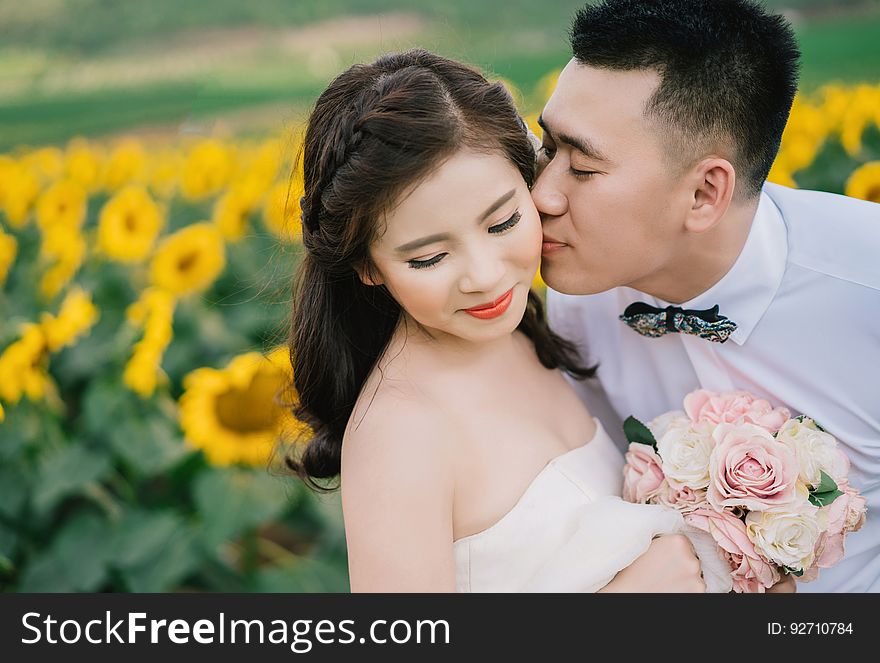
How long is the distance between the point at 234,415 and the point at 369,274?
4.43 ft

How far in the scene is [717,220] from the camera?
261cm

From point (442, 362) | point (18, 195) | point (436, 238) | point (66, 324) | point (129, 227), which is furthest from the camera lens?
point (18, 195)

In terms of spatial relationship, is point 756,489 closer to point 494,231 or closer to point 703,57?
point 494,231

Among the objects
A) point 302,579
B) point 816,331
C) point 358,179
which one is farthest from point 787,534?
point 302,579

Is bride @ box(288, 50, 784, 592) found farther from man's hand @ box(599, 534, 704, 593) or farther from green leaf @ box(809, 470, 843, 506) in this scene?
green leaf @ box(809, 470, 843, 506)

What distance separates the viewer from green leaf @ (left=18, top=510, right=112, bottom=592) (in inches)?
134

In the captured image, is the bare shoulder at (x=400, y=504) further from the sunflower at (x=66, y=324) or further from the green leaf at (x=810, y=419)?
the sunflower at (x=66, y=324)

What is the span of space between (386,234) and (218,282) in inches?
106

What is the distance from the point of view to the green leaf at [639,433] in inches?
101

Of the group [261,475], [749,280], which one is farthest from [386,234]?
[261,475]

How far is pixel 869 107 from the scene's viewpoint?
194 inches

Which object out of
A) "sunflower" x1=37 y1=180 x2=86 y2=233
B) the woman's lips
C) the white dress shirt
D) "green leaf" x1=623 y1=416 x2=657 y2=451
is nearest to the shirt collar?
the white dress shirt

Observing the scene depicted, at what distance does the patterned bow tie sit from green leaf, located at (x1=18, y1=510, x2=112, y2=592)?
78.0 inches
